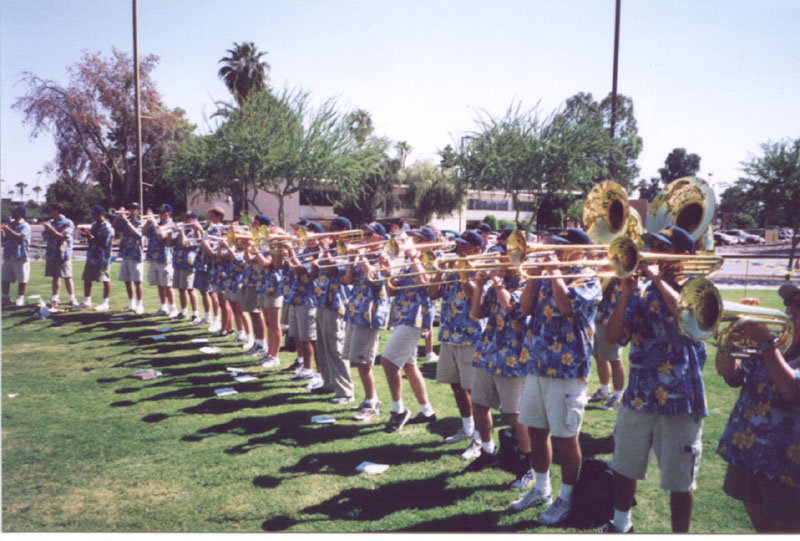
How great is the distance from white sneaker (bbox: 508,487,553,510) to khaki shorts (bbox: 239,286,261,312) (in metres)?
5.66

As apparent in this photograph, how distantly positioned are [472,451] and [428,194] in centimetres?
3973

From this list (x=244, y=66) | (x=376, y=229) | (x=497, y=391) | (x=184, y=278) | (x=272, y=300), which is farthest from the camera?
(x=244, y=66)

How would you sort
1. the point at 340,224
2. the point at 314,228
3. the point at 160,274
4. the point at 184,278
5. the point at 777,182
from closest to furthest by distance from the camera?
the point at 340,224 → the point at 314,228 → the point at 184,278 → the point at 160,274 → the point at 777,182

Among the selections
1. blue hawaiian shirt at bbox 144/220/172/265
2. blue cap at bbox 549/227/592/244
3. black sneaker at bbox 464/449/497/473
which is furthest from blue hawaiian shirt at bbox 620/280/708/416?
blue hawaiian shirt at bbox 144/220/172/265

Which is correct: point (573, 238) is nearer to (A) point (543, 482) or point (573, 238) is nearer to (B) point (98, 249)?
(A) point (543, 482)

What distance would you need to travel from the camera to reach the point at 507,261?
4734mm

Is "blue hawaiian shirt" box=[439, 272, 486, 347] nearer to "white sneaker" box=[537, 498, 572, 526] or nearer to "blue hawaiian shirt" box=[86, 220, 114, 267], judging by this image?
"white sneaker" box=[537, 498, 572, 526]

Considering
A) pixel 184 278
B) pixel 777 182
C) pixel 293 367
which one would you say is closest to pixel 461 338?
pixel 293 367

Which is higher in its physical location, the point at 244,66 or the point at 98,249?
the point at 244,66

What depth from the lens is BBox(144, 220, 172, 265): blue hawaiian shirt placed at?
1120 centimetres

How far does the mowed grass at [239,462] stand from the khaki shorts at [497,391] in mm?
622

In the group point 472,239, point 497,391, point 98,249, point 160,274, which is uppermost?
point 472,239

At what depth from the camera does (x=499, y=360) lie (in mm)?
4461

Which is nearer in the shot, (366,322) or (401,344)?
(401,344)
